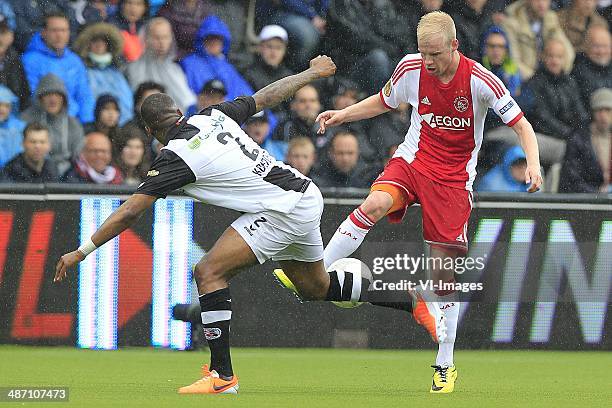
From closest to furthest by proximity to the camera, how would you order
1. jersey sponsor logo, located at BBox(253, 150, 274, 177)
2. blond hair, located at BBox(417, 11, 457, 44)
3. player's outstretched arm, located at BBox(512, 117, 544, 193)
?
player's outstretched arm, located at BBox(512, 117, 544, 193) → jersey sponsor logo, located at BBox(253, 150, 274, 177) → blond hair, located at BBox(417, 11, 457, 44)

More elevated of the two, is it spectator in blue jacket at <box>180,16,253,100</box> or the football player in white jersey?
spectator in blue jacket at <box>180,16,253,100</box>

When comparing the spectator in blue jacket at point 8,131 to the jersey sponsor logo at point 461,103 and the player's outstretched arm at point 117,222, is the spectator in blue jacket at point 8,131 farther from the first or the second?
the jersey sponsor logo at point 461,103

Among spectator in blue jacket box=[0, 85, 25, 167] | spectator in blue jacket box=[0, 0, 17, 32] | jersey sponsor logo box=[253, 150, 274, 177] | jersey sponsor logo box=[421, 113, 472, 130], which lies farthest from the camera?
spectator in blue jacket box=[0, 0, 17, 32]

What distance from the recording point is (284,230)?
816cm

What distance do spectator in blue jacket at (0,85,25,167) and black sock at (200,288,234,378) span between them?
17.4 ft

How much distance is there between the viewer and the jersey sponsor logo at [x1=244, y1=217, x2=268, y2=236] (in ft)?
26.6

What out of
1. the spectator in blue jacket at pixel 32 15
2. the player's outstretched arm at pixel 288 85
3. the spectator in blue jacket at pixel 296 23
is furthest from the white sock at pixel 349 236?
the spectator in blue jacket at pixel 32 15

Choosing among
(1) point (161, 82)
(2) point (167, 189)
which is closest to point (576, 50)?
(1) point (161, 82)

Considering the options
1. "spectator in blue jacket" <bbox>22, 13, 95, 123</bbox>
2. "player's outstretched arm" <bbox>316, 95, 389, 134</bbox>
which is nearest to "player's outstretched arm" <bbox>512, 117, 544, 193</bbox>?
"player's outstretched arm" <bbox>316, 95, 389, 134</bbox>

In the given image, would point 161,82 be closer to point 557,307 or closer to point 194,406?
point 557,307

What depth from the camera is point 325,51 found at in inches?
548

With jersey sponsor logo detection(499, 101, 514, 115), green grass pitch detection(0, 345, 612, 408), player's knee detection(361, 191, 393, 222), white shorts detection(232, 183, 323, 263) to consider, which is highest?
jersey sponsor logo detection(499, 101, 514, 115)

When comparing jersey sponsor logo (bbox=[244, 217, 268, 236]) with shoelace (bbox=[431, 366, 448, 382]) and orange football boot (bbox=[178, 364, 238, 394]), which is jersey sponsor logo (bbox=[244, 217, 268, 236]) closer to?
orange football boot (bbox=[178, 364, 238, 394])

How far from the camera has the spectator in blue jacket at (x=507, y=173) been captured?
1360 cm
